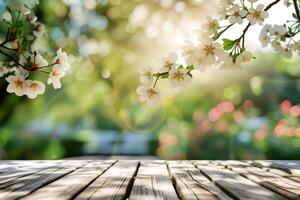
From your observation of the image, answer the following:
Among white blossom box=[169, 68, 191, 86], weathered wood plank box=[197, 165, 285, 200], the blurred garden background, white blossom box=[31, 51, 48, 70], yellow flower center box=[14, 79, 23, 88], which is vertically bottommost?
weathered wood plank box=[197, 165, 285, 200]

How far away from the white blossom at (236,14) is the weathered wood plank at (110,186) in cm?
81

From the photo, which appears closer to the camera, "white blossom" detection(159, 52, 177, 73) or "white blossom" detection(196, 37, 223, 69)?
"white blossom" detection(196, 37, 223, 69)

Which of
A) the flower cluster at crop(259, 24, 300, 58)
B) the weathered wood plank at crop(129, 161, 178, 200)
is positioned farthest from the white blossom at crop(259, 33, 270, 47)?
the weathered wood plank at crop(129, 161, 178, 200)

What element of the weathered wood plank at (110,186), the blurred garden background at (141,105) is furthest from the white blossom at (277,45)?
the blurred garden background at (141,105)

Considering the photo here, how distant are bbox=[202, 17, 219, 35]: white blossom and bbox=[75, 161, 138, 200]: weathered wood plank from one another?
2.33 feet

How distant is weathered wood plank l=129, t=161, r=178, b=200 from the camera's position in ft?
5.79

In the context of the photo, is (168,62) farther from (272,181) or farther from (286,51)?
(272,181)

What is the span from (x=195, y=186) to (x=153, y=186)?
7.2 inches

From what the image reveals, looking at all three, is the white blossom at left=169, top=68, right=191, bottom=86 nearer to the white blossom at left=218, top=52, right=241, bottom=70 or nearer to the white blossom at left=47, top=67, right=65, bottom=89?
the white blossom at left=218, top=52, right=241, bottom=70

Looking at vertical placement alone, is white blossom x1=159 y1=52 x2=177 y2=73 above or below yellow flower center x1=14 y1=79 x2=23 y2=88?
above

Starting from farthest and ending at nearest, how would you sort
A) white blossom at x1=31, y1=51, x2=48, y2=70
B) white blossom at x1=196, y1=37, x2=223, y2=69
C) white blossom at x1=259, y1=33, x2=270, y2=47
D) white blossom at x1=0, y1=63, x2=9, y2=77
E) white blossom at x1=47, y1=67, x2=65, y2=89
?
white blossom at x1=0, y1=63, x2=9, y2=77 → white blossom at x1=259, y1=33, x2=270, y2=47 → white blossom at x1=47, y1=67, x2=65, y2=89 → white blossom at x1=31, y1=51, x2=48, y2=70 → white blossom at x1=196, y1=37, x2=223, y2=69

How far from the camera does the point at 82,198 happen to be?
1699 mm

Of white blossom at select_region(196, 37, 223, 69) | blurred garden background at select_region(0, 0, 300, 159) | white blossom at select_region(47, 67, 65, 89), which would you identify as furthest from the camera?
blurred garden background at select_region(0, 0, 300, 159)

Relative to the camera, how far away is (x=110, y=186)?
2.01 metres
